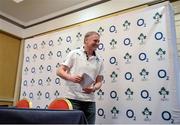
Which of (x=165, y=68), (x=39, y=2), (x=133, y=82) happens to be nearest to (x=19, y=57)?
(x=39, y=2)

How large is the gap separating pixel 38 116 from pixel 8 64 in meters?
2.90

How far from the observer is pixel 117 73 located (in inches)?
94.0

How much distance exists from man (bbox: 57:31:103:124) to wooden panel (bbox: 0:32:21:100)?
1.95m

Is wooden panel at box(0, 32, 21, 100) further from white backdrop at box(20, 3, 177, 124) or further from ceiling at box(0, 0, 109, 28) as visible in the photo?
white backdrop at box(20, 3, 177, 124)

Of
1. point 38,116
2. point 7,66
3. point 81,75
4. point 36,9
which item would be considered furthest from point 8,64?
point 38,116

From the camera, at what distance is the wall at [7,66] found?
11.2 ft

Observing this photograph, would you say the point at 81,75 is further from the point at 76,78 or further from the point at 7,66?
the point at 7,66

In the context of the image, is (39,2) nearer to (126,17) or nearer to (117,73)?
(126,17)

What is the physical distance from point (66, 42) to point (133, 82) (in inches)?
48.0

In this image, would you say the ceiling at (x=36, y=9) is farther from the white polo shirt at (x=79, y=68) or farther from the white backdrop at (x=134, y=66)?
the white polo shirt at (x=79, y=68)

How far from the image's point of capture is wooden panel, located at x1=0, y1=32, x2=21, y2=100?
11.2ft

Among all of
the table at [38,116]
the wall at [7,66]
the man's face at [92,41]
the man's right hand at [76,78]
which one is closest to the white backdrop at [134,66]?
the man's face at [92,41]

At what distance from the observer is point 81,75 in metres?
1.75

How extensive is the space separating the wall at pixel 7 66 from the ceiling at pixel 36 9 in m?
0.38
